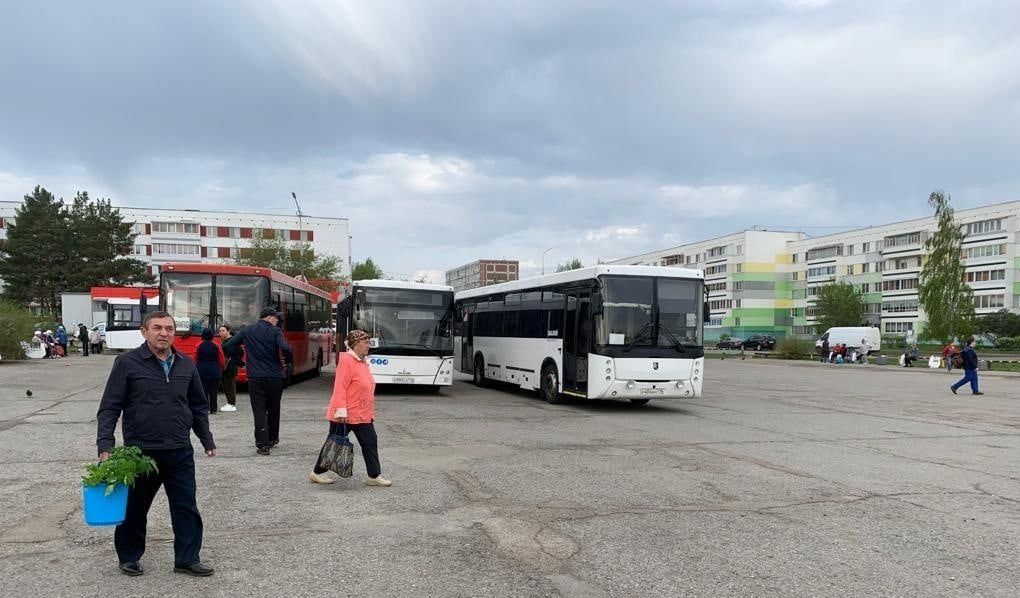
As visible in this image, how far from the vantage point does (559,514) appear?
6.58m

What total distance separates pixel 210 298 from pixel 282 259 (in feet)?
138

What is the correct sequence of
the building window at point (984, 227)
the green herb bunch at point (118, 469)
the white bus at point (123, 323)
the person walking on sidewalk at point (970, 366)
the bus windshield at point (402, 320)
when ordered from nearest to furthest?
the green herb bunch at point (118, 469) < the bus windshield at point (402, 320) < the person walking on sidewalk at point (970, 366) < the white bus at point (123, 323) < the building window at point (984, 227)

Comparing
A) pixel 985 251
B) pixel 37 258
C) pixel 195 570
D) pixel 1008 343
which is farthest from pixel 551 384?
pixel 985 251

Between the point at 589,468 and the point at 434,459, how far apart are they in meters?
1.98

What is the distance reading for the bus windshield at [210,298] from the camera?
17.6 m

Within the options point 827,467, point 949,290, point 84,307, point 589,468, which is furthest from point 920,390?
point 84,307

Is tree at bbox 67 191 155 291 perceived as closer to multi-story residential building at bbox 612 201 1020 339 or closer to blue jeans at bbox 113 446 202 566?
multi-story residential building at bbox 612 201 1020 339

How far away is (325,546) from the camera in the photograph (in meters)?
5.52

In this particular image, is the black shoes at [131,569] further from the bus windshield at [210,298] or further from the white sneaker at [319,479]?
the bus windshield at [210,298]

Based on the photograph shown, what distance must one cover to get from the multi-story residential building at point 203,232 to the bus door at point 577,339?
69418 millimetres

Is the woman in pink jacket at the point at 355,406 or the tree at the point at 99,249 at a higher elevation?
the tree at the point at 99,249

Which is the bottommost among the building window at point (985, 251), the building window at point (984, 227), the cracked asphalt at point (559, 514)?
the cracked asphalt at point (559, 514)

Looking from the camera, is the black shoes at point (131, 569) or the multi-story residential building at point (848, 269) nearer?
the black shoes at point (131, 569)

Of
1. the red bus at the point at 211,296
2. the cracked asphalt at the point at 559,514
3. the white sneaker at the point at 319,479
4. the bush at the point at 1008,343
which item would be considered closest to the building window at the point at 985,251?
the bush at the point at 1008,343
